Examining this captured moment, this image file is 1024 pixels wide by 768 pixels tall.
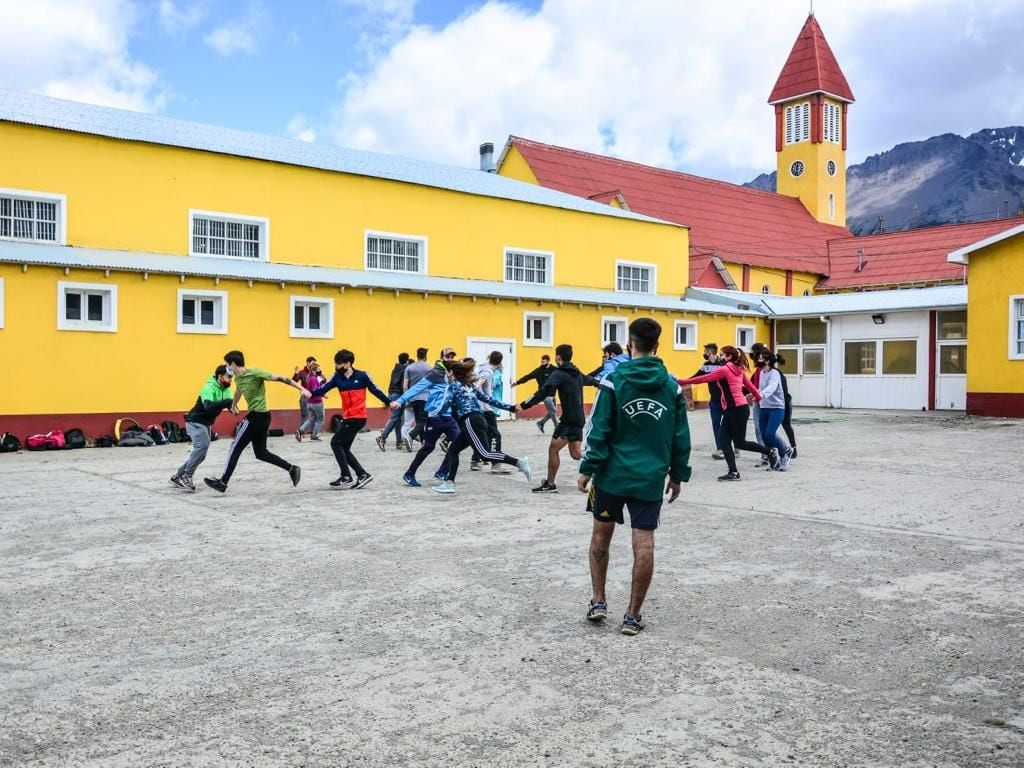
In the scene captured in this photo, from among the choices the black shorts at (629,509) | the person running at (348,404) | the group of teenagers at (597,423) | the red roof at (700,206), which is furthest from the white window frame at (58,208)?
the red roof at (700,206)

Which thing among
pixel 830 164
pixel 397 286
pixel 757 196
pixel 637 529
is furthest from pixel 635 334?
pixel 830 164

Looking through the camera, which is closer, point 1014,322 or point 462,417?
point 462,417

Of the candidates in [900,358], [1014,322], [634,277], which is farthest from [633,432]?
[900,358]

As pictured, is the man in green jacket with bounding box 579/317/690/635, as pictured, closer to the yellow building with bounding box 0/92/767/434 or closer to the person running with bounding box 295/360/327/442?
the person running with bounding box 295/360/327/442

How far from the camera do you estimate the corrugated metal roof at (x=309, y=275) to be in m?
19.4

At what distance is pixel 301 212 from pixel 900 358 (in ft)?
64.9

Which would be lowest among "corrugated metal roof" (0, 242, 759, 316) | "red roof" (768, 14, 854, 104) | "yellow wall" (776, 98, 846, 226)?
"corrugated metal roof" (0, 242, 759, 316)

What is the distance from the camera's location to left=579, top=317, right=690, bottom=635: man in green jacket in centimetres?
559

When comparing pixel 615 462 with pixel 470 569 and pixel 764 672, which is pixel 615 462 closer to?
pixel 764 672

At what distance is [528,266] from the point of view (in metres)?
29.1

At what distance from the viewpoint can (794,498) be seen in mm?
11148

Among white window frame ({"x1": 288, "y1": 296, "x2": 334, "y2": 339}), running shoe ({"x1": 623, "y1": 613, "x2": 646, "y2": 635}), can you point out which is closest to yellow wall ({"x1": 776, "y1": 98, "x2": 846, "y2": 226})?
white window frame ({"x1": 288, "y1": 296, "x2": 334, "y2": 339})

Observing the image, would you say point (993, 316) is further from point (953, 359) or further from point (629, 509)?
point (629, 509)

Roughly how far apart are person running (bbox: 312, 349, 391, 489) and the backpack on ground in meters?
9.34
